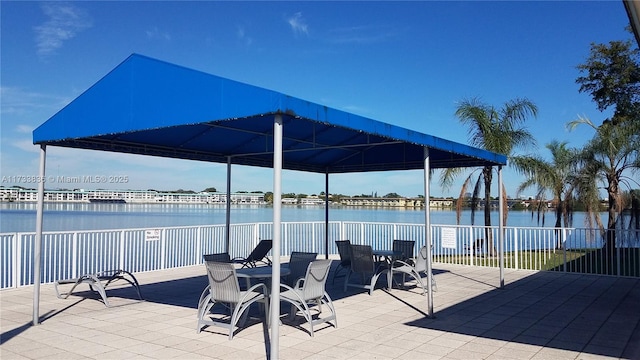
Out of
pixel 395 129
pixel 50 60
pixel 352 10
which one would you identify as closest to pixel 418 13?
pixel 352 10

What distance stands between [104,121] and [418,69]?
1346 cm

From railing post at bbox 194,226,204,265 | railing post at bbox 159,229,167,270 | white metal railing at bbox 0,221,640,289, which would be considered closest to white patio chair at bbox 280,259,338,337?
white metal railing at bbox 0,221,640,289

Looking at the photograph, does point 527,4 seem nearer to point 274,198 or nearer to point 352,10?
point 352,10

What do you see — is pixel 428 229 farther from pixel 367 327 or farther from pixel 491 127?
pixel 491 127

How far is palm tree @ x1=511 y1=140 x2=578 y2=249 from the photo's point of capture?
16359 millimetres

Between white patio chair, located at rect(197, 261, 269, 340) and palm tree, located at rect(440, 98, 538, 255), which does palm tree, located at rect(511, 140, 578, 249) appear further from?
white patio chair, located at rect(197, 261, 269, 340)

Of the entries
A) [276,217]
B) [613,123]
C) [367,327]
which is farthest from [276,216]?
[613,123]

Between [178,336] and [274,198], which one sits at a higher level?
[274,198]

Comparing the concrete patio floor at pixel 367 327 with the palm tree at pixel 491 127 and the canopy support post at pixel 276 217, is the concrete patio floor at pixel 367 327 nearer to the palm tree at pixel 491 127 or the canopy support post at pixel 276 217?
the canopy support post at pixel 276 217

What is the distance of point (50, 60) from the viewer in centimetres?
1258

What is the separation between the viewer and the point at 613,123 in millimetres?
12406

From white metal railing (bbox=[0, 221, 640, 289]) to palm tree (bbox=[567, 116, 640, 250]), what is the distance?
9.85 ft

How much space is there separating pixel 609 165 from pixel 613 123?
355 centimetres

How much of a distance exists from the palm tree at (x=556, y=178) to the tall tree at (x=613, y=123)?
78 cm
